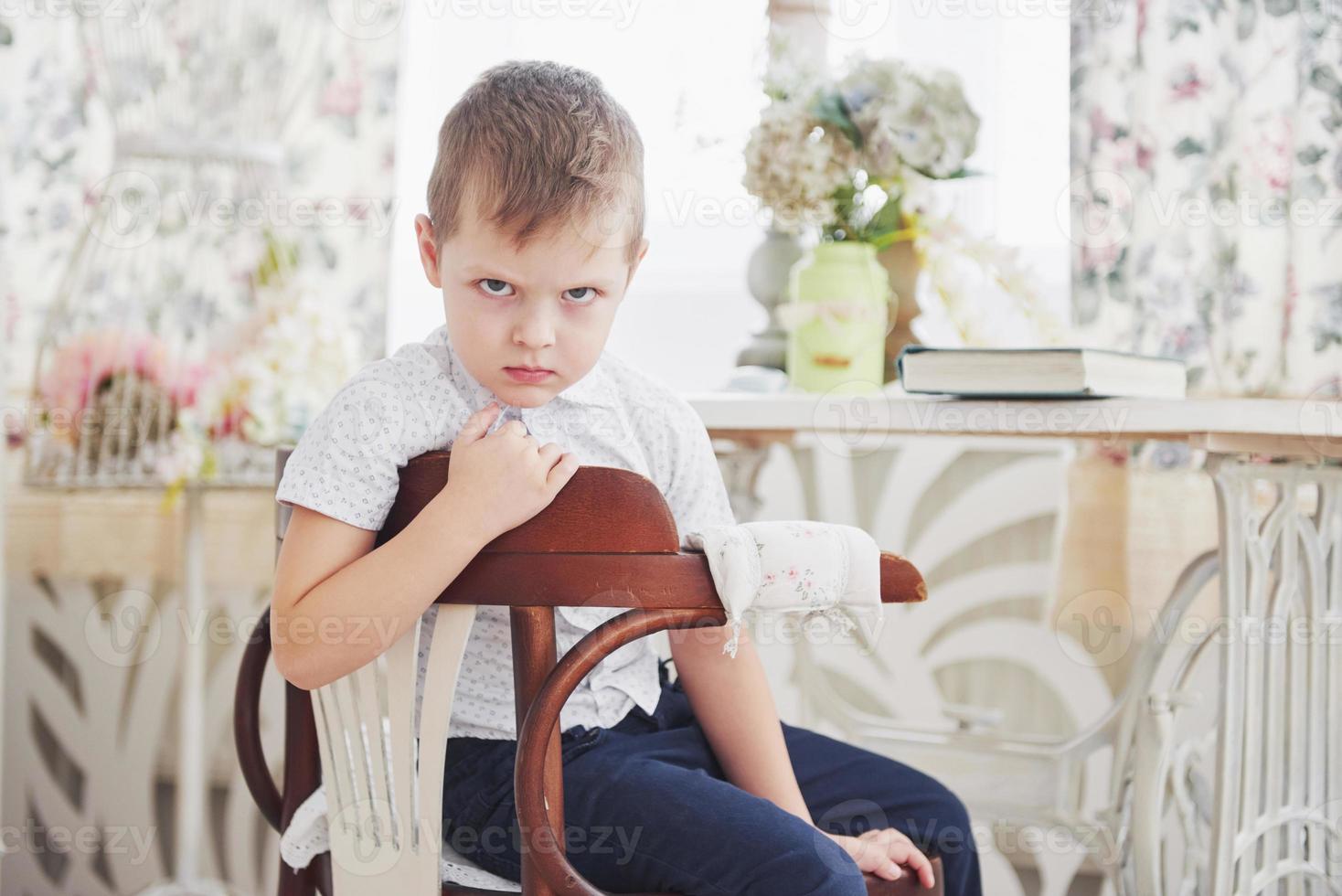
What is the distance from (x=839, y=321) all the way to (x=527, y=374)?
62 cm

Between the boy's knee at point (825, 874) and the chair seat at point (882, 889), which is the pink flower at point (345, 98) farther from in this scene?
the boy's knee at point (825, 874)

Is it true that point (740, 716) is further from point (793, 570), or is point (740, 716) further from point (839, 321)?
point (839, 321)

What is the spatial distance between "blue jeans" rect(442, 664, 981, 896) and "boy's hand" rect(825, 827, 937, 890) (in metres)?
0.05

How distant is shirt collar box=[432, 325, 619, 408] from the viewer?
0.90m

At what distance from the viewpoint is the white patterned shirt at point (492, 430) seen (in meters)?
0.76

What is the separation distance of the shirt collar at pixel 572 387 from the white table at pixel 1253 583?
27 centimetres

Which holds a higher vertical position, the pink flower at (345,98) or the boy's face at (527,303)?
the pink flower at (345,98)

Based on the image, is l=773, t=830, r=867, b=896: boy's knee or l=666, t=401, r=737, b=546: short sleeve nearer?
l=773, t=830, r=867, b=896: boy's knee

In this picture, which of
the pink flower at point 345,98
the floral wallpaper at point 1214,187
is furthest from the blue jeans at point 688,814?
the pink flower at point 345,98

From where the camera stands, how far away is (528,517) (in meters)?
0.69

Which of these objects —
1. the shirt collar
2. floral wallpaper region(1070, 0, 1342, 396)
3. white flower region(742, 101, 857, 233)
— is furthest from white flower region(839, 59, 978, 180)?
the shirt collar

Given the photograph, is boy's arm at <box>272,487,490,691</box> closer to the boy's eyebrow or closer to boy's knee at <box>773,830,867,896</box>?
the boy's eyebrow

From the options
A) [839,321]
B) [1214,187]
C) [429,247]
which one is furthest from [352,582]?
[1214,187]

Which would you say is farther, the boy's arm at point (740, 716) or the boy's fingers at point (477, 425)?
the boy's arm at point (740, 716)
